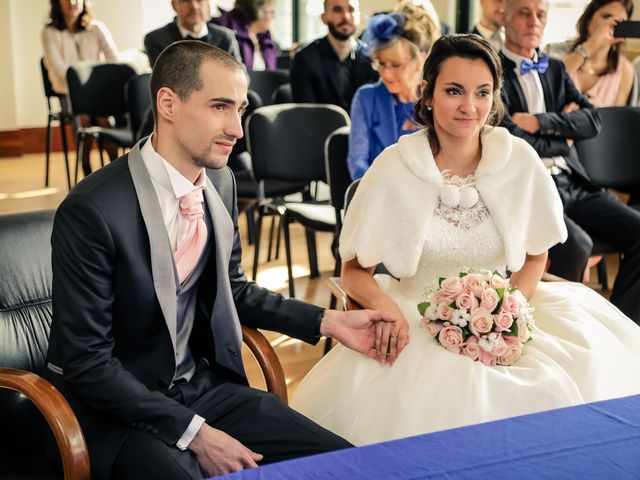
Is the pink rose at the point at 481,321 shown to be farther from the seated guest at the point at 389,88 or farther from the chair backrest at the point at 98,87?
the chair backrest at the point at 98,87

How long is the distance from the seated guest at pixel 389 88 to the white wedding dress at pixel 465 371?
1.40 m

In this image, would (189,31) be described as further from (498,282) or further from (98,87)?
(498,282)

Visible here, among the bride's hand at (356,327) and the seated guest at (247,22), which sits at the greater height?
the seated guest at (247,22)

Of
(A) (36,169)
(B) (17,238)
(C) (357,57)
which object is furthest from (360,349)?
(A) (36,169)

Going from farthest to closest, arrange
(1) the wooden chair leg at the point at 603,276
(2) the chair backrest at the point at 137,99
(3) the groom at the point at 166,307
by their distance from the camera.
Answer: (2) the chair backrest at the point at 137,99
(1) the wooden chair leg at the point at 603,276
(3) the groom at the point at 166,307

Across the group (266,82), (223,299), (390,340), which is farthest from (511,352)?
(266,82)

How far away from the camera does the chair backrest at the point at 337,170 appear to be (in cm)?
394

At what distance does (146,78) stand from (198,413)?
13.5 feet

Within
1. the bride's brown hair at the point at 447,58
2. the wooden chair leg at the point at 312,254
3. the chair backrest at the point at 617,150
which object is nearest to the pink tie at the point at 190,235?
the bride's brown hair at the point at 447,58

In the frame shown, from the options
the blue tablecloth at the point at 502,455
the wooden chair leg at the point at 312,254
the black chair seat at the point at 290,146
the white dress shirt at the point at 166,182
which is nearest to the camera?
the blue tablecloth at the point at 502,455

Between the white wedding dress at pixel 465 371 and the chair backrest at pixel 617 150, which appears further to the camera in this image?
the chair backrest at pixel 617 150

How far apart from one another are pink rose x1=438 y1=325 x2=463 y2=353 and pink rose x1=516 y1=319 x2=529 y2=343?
136mm

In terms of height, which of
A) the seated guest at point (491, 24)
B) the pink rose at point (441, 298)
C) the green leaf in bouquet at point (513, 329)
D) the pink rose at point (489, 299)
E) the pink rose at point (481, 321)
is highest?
the seated guest at point (491, 24)

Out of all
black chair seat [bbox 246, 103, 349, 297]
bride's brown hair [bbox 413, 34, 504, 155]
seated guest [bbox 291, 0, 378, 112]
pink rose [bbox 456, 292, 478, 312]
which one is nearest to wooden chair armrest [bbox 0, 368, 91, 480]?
pink rose [bbox 456, 292, 478, 312]
